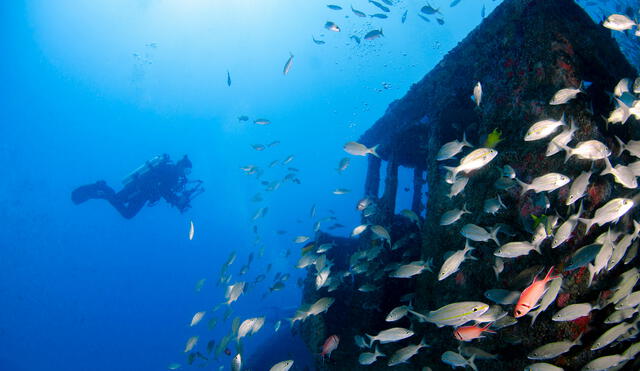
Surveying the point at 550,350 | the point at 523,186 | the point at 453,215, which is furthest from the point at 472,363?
the point at 523,186

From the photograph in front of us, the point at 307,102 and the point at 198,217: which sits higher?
the point at 307,102

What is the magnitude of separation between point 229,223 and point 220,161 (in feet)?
110

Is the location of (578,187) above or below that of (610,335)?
above

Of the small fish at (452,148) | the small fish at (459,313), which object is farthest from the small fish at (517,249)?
the small fish at (452,148)

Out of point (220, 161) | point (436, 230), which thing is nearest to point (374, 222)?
point (436, 230)

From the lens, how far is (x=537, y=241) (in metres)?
2.88

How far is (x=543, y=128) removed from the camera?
2.99m

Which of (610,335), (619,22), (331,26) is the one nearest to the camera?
(610,335)

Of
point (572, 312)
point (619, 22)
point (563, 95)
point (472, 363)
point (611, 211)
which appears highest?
point (619, 22)

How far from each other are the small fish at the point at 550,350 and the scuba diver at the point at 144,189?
53.0 feet

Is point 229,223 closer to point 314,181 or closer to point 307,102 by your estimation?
point 314,181

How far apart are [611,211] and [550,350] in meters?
1.43

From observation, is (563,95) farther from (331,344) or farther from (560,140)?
(331,344)

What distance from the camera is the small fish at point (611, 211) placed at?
2715 mm
